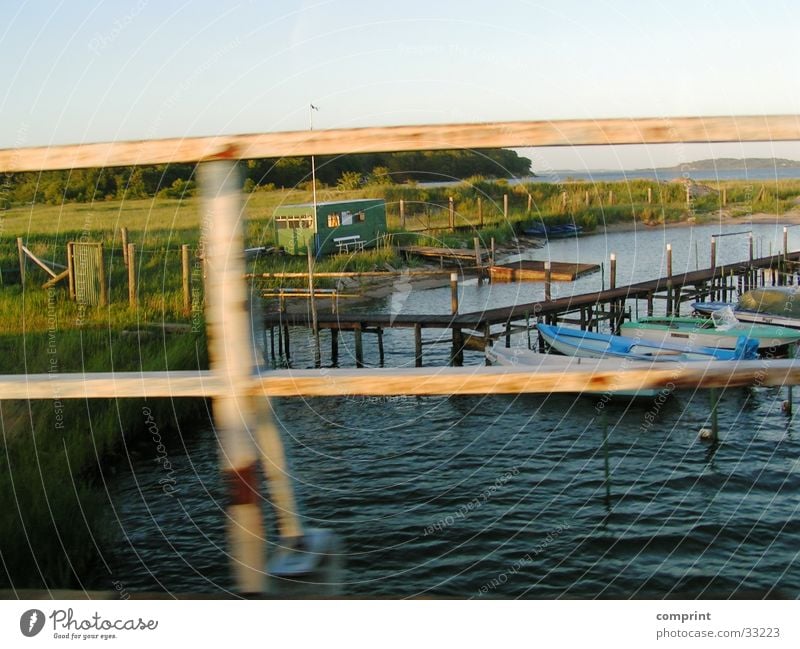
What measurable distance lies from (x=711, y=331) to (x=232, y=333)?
50.4ft

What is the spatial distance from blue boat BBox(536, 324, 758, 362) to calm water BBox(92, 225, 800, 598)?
1.33 meters

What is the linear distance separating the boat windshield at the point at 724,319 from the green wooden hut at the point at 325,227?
502 inches

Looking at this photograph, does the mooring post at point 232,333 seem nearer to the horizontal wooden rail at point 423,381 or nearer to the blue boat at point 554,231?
the horizontal wooden rail at point 423,381

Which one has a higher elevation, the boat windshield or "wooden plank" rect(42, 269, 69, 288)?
"wooden plank" rect(42, 269, 69, 288)

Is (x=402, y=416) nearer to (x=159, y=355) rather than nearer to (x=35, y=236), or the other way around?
(x=159, y=355)

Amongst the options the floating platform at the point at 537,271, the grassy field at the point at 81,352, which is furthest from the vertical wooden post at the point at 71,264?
the floating platform at the point at 537,271

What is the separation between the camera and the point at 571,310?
754 inches

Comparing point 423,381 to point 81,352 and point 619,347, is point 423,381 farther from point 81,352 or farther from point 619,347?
point 619,347

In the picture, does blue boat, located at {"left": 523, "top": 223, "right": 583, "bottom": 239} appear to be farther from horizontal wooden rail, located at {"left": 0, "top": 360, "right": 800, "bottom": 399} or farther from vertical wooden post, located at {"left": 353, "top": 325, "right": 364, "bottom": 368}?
horizontal wooden rail, located at {"left": 0, "top": 360, "right": 800, "bottom": 399}

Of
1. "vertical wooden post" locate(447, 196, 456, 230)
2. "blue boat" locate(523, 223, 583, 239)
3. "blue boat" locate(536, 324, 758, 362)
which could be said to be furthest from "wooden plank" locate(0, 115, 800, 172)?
"blue boat" locate(523, 223, 583, 239)

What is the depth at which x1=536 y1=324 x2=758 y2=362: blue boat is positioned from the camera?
562 inches

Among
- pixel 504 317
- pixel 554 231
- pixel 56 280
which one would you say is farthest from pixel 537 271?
pixel 56 280

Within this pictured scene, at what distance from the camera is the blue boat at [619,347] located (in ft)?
46.8
